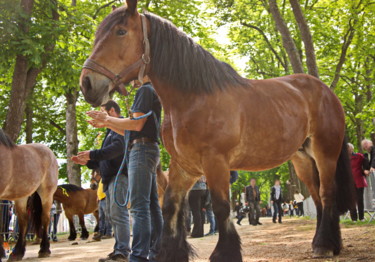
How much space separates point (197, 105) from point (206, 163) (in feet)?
1.93

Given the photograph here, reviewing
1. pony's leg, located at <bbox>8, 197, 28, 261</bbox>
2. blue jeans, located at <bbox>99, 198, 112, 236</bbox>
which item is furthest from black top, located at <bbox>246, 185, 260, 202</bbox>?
pony's leg, located at <bbox>8, 197, 28, 261</bbox>

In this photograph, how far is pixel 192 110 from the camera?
4.25 metres

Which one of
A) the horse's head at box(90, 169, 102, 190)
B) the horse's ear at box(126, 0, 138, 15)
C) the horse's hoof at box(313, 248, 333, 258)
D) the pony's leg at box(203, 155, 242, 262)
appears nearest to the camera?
the pony's leg at box(203, 155, 242, 262)

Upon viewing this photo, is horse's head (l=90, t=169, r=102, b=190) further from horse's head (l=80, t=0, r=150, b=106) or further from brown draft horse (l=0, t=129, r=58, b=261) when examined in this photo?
horse's head (l=80, t=0, r=150, b=106)

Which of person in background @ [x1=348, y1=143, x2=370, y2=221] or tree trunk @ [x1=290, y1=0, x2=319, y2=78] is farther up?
tree trunk @ [x1=290, y1=0, x2=319, y2=78]

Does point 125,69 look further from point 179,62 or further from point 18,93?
point 18,93

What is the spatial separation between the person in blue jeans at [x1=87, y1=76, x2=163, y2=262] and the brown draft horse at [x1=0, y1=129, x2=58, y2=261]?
13.8 feet

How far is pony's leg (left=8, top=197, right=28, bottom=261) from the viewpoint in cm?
858

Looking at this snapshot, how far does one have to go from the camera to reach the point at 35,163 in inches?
364

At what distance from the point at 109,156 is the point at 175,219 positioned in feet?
6.21

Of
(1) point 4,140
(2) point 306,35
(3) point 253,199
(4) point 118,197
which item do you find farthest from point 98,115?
(3) point 253,199

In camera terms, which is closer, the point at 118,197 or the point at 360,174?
the point at 118,197

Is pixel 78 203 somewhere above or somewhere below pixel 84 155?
below

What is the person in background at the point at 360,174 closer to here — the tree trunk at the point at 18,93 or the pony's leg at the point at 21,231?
the pony's leg at the point at 21,231
